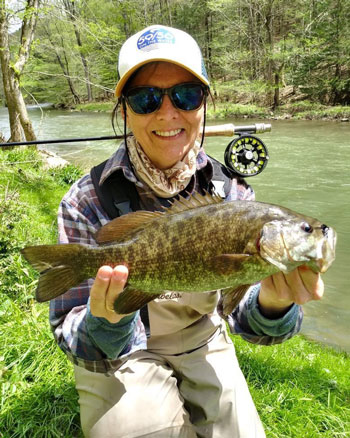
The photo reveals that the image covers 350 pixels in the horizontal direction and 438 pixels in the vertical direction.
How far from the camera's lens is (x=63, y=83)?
147 ft

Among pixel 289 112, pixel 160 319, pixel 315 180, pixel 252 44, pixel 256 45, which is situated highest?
pixel 252 44

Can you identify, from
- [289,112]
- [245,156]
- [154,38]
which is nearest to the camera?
[154,38]

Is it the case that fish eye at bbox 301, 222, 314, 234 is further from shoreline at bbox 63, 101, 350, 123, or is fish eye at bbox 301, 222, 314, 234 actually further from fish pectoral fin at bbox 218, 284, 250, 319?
shoreline at bbox 63, 101, 350, 123

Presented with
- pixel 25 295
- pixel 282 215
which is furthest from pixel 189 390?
pixel 25 295

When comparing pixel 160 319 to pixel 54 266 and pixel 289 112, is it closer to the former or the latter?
pixel 54 266

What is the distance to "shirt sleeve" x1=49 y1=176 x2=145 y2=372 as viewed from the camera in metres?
1.94

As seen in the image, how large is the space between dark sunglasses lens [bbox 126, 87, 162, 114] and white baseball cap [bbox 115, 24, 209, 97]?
0.12 meters

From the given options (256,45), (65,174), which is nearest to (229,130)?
(65,174)

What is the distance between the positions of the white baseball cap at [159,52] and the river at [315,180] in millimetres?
3867

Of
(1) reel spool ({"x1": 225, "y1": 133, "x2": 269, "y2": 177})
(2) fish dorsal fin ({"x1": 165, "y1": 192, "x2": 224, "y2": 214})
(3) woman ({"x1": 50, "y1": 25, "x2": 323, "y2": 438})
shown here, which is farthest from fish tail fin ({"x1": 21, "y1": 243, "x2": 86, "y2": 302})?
(1) reel spool ({"x1": 225, "y1": 133, "x2": 269, "y2": 177})

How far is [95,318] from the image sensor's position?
190cm

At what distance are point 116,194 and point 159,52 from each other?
2.96 feet

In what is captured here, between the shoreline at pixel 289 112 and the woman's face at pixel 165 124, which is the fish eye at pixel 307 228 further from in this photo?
the shoreline at pixel 289 112

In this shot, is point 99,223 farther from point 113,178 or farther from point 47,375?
point 47,375
